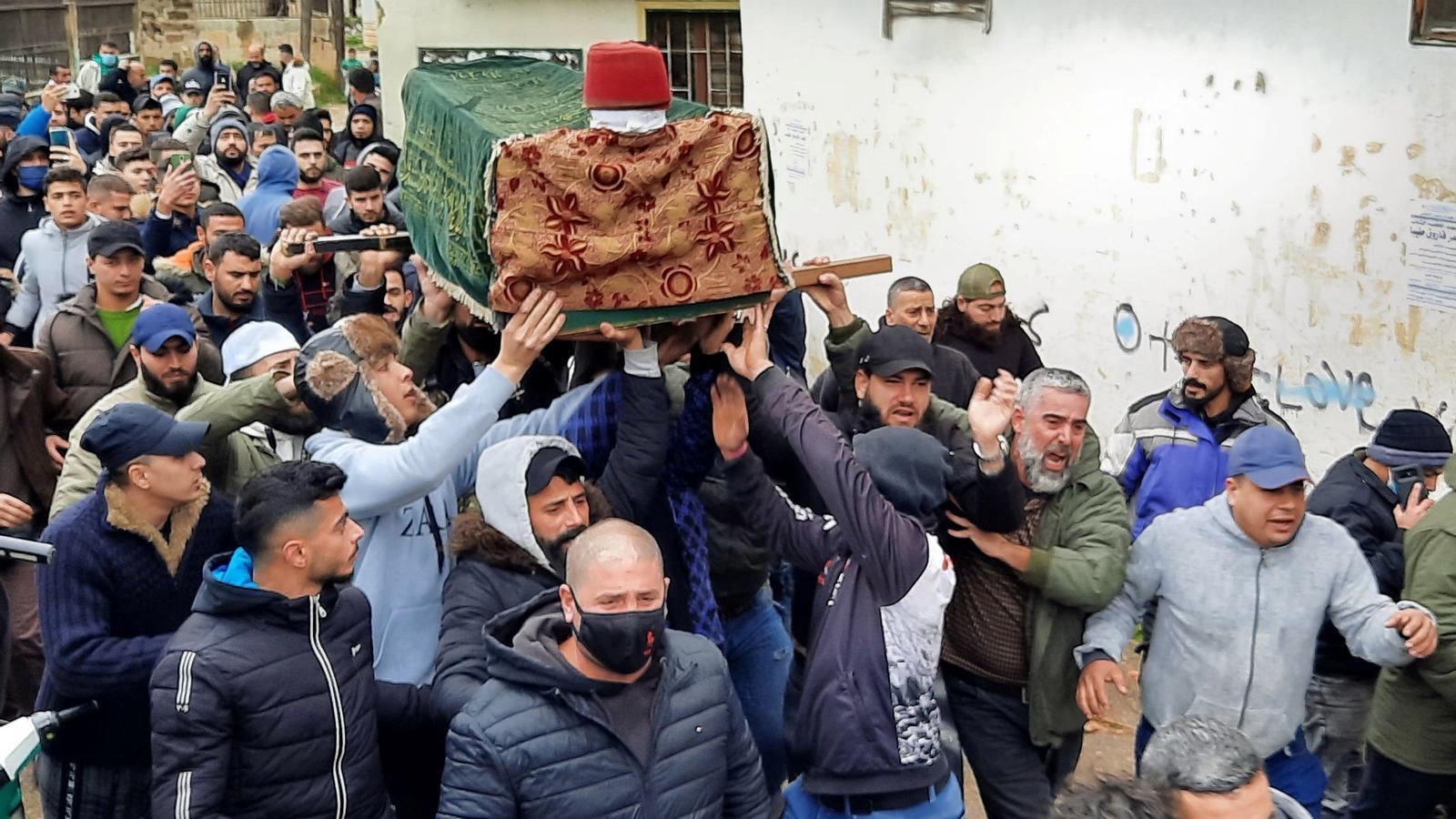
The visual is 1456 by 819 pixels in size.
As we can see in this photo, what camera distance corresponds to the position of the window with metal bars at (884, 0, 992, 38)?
370 inches

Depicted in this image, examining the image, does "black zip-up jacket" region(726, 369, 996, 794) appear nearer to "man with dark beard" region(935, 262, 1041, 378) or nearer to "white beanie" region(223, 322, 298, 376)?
"white beanie" region(223, 322, 298, 376)

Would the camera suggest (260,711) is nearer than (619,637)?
No

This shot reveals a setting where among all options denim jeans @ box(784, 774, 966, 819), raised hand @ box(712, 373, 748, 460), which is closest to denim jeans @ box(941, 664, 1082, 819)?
denim jeans @ box(784, 774, 966, 819)

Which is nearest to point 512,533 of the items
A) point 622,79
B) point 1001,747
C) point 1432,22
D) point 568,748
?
point 568,748

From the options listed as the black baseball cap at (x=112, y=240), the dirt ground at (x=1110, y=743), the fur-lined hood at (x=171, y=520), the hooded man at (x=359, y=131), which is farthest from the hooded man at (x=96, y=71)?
the fur-lined hood at (x=171, y=520)

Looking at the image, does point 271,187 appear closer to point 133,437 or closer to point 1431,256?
point 133,437

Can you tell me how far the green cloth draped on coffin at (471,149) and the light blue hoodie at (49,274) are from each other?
308cm

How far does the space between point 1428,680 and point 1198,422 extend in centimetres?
159

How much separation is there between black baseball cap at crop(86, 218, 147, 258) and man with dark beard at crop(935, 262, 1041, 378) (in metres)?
3.69

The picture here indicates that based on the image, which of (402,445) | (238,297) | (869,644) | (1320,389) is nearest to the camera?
(869,644)

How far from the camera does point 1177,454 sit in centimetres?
628

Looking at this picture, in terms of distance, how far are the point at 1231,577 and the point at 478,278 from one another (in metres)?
2.37

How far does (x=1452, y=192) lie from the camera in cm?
673

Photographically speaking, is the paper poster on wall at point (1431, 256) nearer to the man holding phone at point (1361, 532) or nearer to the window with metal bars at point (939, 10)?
the man holding phone at point (1361, 532)
